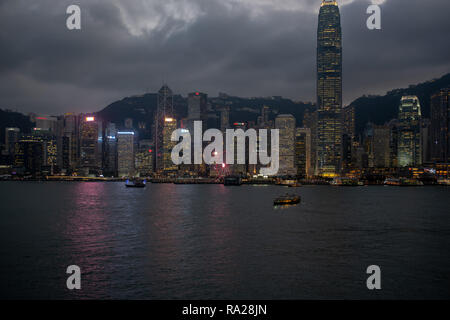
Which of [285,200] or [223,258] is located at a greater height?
[223,258]

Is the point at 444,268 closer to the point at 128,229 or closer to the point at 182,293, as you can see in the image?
the point at 182,293

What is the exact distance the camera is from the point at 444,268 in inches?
1550

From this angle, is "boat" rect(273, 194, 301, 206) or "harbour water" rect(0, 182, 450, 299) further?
"boat" rect(273, 194, 301, 206)

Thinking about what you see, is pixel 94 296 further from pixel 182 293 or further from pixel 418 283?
pixel 418 283

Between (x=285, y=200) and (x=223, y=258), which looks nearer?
(x=223, y=258)

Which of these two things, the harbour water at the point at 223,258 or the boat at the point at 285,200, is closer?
the harbour water at the point at 223,258
